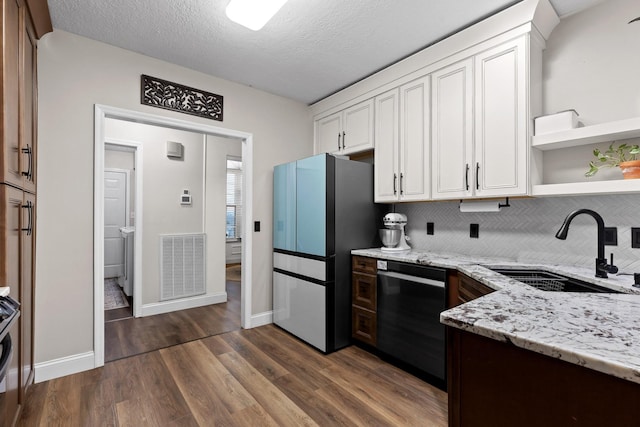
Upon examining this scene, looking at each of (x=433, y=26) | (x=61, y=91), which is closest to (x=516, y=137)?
(x=433, y=26)

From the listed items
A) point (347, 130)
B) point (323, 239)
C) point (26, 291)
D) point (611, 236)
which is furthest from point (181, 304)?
point (611, 236)

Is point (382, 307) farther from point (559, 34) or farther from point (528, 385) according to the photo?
point (559, 34)

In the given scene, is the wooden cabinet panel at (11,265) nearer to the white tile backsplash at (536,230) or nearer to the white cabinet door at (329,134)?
the white cabinet door at (329,134)

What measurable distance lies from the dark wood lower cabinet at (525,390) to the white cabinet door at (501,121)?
1.52m

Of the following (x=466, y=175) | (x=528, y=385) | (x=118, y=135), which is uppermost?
(x=118, y=135)

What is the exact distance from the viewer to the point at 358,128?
310 centimetres

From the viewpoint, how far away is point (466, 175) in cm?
227

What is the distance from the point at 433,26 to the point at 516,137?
1002 mm

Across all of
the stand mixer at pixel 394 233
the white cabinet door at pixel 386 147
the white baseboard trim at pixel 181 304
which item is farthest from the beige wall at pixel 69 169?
the stand mixer at pixel 394 233

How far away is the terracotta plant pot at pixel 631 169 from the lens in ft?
5.50

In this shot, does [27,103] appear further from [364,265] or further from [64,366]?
[364,265]

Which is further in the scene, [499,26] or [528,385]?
[499,26]

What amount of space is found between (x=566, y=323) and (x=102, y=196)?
2.90 m

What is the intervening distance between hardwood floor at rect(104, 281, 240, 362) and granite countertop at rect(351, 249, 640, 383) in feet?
9.00
